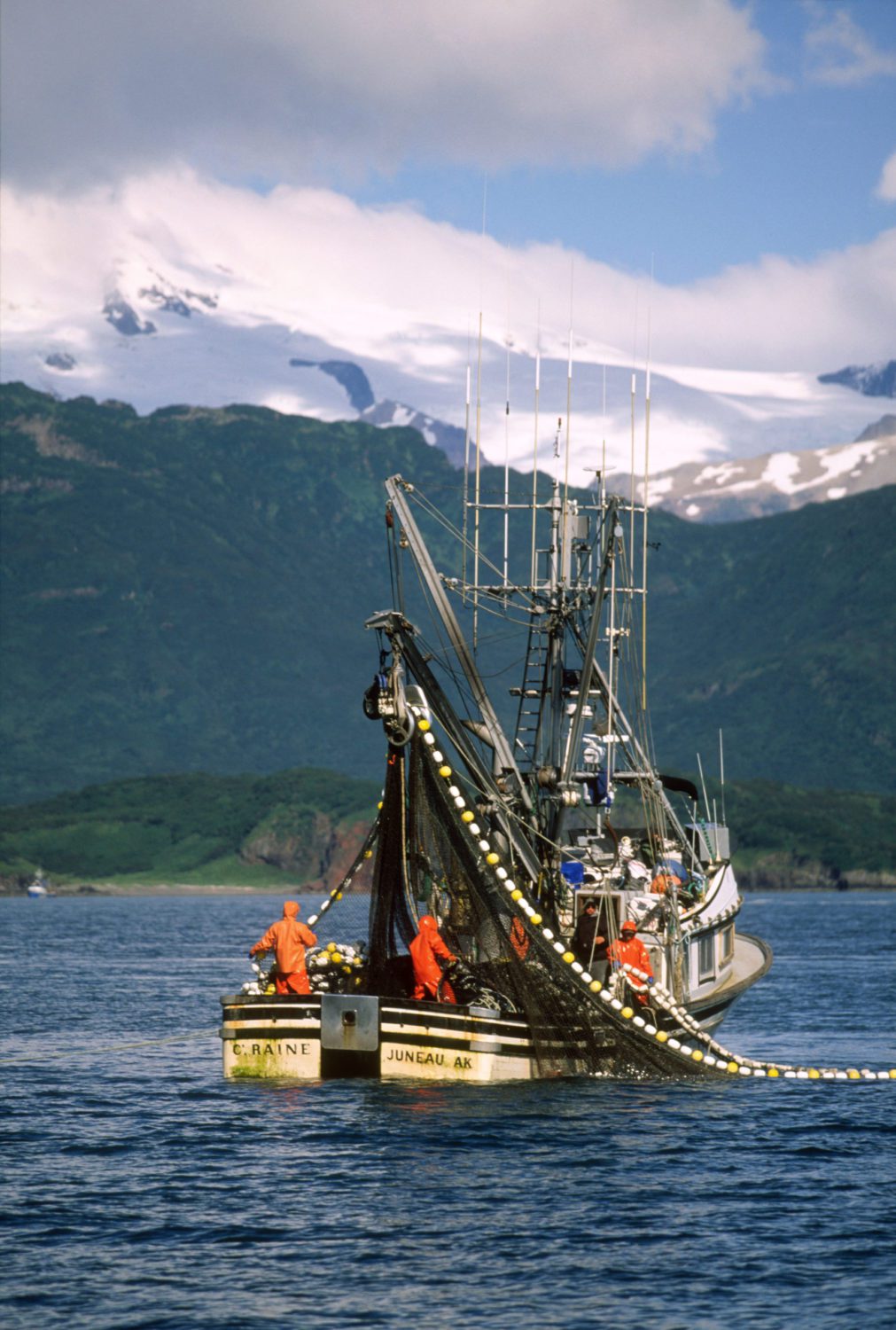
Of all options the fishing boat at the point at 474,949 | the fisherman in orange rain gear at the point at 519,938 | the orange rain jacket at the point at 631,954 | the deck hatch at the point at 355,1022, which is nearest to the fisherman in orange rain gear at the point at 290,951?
the fishing boat at the point at 474,949

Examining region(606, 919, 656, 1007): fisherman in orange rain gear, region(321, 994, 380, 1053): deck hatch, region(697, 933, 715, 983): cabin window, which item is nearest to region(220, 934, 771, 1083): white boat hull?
region(321, 994, 380, 1053): deck hatch

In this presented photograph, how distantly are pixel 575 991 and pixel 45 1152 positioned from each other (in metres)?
11.7

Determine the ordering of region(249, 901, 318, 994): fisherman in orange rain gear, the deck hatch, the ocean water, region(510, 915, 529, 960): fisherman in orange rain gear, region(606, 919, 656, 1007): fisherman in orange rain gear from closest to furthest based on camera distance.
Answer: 1. the ocean water
2. the deck hatch
3. region(510, 915, 529, 960): fisherman in orange rain gear
4. region(249, 901, 318, 994): fisherman in orange rain gear
5. region(606, 919, 656, 1007): fisherman in orange rain gear

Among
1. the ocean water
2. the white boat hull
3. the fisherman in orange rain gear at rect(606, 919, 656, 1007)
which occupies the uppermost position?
the fisherman in orange rain gear at rect(606, 919, 656, 1007)

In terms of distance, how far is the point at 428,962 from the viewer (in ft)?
147

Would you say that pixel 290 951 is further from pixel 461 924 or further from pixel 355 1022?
pixel 461 924

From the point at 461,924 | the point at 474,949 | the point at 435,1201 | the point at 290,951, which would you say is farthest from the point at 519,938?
the point at 435,1201

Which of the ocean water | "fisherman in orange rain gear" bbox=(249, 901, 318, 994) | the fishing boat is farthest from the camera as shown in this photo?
"fisherman in orange rain gear" bbox=(249, 901, 318, 994)

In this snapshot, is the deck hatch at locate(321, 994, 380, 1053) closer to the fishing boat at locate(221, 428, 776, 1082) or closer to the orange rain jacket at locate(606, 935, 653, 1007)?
the fishing boat at locate(221, 428, 776, 1082)

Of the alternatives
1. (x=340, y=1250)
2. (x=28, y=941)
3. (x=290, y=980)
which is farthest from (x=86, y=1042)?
(x=28, y=941)

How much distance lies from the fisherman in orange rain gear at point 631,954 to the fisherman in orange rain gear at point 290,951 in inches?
273

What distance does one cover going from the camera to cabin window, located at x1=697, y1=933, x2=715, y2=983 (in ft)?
188

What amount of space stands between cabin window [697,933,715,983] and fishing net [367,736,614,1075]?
11.4 m

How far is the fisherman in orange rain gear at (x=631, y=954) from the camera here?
153 feet
